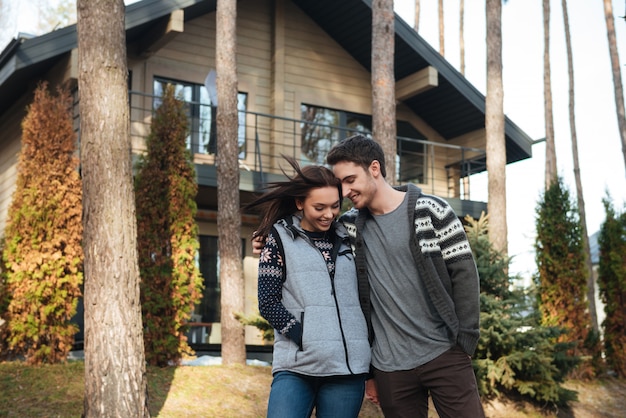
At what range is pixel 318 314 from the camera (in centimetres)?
348

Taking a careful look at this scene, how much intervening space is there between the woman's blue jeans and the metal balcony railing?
1011 cm

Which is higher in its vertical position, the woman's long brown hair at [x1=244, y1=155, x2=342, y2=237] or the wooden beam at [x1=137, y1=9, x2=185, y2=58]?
the wooden beam at [x1=137, y1=9, x2=185, y2=58]

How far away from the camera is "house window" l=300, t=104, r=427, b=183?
643 inches

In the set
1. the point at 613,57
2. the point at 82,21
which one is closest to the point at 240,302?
the point at 82,21

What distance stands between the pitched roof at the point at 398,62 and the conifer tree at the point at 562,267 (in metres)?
3.42

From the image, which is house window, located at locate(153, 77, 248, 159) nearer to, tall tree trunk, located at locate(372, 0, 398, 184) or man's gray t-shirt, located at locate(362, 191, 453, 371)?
tall tree trunk, located at locate(372, 0, 398, 184)

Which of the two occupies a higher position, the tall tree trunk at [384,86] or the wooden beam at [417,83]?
the wooden beam at [417,83]

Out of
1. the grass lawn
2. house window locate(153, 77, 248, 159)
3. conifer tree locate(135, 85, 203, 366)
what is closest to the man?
the grass lawn

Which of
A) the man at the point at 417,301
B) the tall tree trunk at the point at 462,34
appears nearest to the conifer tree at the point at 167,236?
the man at the point at 417,301

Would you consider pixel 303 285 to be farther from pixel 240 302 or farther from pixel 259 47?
pixel 259 47

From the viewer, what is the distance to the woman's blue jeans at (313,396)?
11.2ft

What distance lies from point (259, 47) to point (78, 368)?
877cm

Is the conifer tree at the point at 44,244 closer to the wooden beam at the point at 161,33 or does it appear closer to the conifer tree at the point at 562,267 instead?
the wooden beam at the point at 161,33

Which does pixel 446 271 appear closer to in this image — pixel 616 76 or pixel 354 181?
pixel 354 181
